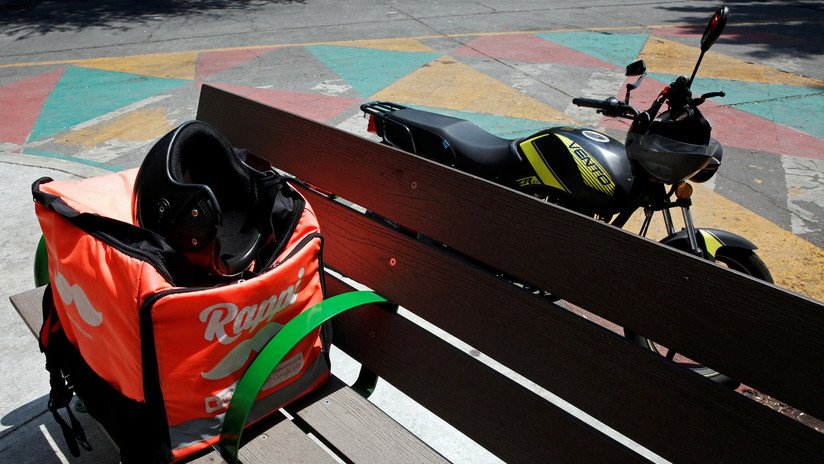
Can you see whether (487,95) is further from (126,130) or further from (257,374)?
(257,374)

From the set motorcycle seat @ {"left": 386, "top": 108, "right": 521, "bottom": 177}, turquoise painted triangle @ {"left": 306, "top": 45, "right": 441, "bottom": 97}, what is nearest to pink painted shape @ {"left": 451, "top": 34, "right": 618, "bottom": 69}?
turquoise painted triangle @ {"left": 306, "top": 45, "right": 441, "bottom": 97}

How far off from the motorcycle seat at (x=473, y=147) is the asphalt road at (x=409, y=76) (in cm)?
115

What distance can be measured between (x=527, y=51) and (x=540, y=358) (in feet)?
25.8

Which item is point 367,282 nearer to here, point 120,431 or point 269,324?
point 269,324

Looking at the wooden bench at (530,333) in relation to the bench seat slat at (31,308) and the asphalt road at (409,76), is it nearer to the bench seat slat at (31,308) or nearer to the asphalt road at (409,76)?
the bench seat slat at (31,308)

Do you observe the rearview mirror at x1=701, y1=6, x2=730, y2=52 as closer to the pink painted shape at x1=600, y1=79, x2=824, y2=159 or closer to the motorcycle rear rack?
the motorcycle rear rack

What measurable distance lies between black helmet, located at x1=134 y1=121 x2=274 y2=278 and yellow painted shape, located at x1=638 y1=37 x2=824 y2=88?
712 cm

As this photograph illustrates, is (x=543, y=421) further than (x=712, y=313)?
Yes

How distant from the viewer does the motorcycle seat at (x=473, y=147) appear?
3.12 metres

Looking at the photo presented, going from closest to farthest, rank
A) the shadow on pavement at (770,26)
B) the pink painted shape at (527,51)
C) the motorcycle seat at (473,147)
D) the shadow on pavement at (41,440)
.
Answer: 1. the shadow on pavement at (41,440)
2. the motorcycle seat at (473,147)
3. the pink painted shape at (527,51)
4. the shadow on pavement at (770,26)

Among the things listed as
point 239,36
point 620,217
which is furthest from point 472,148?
point 239,36

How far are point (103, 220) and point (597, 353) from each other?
131 centimetres

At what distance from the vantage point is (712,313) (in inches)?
53.4

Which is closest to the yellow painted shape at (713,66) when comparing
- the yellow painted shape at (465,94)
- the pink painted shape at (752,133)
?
the pink painted shape at (752,133)
